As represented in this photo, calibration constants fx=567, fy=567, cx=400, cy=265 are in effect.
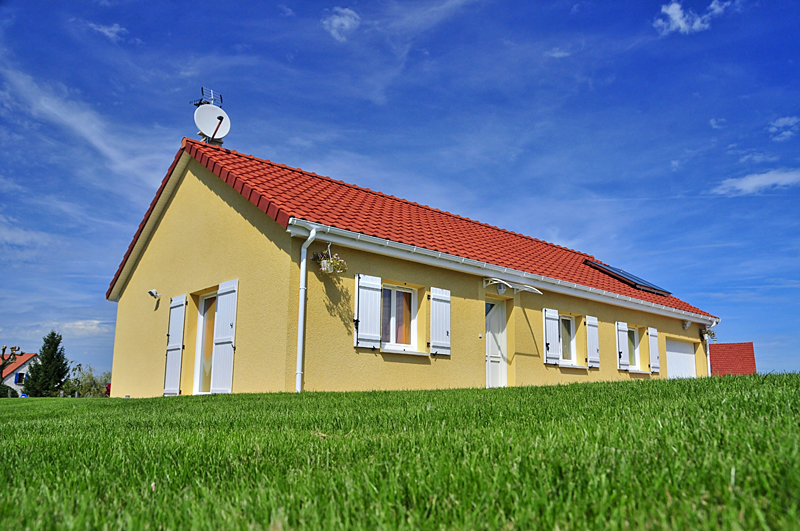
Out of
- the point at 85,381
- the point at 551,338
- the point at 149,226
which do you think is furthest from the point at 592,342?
the point at 85,381

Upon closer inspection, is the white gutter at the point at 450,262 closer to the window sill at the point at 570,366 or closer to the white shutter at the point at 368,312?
the white shutter at the point at 368,312

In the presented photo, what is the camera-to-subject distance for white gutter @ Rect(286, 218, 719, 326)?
8930mm

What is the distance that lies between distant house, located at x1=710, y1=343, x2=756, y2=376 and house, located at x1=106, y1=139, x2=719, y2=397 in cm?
1402

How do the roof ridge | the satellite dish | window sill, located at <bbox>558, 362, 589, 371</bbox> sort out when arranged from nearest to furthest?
1. the roof ridge
2. window sill, located at <bbox>558, 362, 589, 371</bbox>
3. the satellite dish

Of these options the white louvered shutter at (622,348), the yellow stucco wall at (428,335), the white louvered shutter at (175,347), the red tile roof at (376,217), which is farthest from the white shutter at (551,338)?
the white louvered shutter at (175,347)

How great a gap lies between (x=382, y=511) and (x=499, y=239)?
13.8 m

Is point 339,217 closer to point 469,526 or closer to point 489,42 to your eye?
point 489,42

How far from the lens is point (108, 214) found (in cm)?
1977

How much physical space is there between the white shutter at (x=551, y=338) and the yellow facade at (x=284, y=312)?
6.9 inches

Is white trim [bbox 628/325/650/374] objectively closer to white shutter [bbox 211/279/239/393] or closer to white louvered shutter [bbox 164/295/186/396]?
white shutter [bbox 211/279/239/393]

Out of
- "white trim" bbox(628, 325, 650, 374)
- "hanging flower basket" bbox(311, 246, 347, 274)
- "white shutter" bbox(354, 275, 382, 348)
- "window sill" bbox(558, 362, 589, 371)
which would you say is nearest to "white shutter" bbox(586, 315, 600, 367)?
"window sill" bbox(558, 362, 589, 371)

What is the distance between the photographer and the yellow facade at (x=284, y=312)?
29.9 feet

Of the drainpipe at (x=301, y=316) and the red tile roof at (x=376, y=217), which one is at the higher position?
the red tile roof at (x=376, y=217)

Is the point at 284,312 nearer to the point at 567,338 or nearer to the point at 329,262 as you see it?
the point at 329,262
